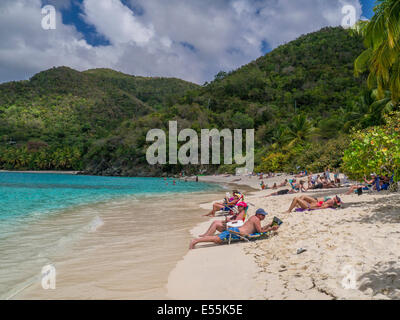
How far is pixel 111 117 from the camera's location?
11450cm

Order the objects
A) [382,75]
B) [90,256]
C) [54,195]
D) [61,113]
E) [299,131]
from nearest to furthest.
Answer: [90,256]
[382,75]
[54,195]
[299,131]
[61,113]

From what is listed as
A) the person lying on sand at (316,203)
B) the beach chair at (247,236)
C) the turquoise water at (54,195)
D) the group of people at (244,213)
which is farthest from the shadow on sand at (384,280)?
the turquoise water at (54,195)

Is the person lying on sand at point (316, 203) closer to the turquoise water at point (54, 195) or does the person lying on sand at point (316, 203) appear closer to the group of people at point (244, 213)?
the group of people at point (244, 213)

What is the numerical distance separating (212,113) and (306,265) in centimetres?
7352

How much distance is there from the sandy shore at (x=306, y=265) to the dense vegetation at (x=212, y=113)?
91.4 ft

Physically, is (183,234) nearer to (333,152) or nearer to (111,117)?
(333,152)

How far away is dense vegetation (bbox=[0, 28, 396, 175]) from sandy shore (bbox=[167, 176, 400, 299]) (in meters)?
27.9

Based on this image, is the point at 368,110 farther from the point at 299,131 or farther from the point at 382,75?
the point at 382,75

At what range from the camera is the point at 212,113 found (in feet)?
250

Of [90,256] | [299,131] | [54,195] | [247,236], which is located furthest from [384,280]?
[299,131]

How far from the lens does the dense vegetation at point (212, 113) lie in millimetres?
58750

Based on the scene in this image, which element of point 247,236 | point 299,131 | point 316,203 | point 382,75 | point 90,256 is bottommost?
point 90,256

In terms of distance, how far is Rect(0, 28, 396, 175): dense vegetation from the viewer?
5875 cm

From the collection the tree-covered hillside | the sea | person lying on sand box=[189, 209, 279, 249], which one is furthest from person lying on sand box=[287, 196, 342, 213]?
the tree-covered hillside
